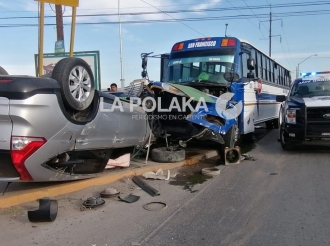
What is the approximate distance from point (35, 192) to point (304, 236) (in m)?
3.62

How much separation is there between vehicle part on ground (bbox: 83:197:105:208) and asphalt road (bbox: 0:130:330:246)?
9cm

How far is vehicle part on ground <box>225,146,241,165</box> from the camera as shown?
25.4 feet

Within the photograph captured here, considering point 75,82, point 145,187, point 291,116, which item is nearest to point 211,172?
point 145,187

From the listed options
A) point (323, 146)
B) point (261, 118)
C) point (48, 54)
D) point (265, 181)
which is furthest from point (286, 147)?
point (48, 54)

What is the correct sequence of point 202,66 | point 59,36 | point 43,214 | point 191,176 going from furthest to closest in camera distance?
point 59,36
point 202,66
point 191,176
point 43,214

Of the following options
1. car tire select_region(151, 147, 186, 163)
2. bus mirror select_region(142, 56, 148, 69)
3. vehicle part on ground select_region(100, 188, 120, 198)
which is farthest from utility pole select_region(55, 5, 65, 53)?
vehicle part on ground select_region(100, 188, 120, 198)

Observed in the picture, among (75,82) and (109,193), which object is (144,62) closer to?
(75,82)

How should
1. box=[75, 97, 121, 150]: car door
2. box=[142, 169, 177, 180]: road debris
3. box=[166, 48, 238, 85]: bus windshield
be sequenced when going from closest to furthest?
box=[75, 97, 121, 150]: car door
box=[142, 169, 177, 180]: road debris
box=[166, 48, 238, 85]: bus windshield

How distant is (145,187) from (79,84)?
2071 mm

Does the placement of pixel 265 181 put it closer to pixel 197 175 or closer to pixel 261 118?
pixel 197 175

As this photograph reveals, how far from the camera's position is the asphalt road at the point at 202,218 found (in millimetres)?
3779

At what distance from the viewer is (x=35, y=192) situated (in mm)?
4934

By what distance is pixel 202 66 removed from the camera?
8.91m

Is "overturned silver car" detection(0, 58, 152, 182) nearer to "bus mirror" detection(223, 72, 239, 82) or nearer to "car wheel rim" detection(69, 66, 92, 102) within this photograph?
"car wheel rim" detection(69, 66, 92, 102)
